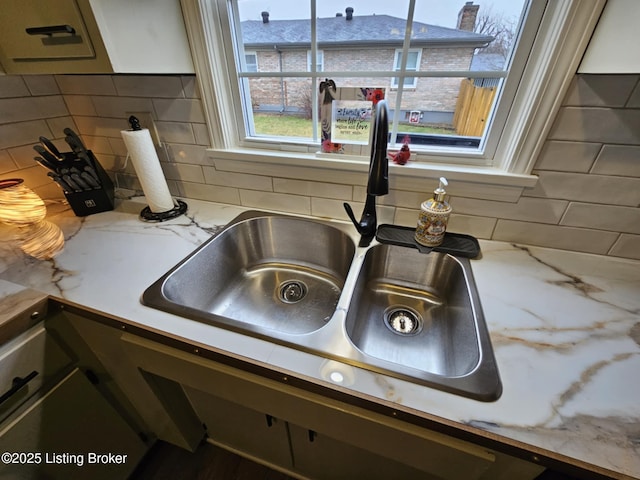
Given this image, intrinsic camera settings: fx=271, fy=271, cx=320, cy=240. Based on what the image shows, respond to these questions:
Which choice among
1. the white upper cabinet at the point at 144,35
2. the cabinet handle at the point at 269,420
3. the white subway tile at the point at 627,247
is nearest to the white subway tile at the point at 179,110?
the white upper cabinet at the point at 144,35

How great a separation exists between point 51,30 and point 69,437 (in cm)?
117

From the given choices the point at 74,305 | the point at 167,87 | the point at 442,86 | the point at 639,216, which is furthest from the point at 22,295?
the point at 639,216

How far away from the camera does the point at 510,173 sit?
31.9 inches

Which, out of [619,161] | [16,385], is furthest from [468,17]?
[16,385]

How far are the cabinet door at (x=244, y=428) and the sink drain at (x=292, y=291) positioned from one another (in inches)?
14.1

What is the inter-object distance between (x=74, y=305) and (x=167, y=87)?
0.80 metres

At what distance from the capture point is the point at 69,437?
85cm

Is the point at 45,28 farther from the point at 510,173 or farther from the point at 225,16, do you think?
the point at 510,173

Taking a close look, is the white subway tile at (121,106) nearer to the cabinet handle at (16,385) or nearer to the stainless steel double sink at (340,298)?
the stainless steel double sink at (340,298)

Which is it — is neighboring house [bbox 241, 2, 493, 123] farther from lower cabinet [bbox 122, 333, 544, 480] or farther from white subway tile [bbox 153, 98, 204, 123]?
lower cabinet [bbox 122, 333, 544, 480]

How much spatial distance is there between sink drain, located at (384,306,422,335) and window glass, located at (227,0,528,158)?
0.54m

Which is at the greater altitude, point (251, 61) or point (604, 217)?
point (251, 61)

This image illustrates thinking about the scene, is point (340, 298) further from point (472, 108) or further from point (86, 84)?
point (86, 84)

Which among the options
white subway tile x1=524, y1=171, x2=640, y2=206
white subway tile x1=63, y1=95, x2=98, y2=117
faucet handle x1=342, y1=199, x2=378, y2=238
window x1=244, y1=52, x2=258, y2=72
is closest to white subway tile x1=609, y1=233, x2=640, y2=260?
white subway tile x1=524, y1=171, x2=640, y2=206
